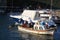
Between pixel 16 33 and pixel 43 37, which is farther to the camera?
pixel 16 33

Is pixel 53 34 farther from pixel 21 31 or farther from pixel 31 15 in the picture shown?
pixel 31 15

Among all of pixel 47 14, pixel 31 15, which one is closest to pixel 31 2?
pixel 47 14

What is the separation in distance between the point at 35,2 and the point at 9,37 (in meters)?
48.9

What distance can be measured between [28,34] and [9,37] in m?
3.08

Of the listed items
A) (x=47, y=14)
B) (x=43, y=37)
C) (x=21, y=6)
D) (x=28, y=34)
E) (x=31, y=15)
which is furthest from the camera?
(x=21, y=6)

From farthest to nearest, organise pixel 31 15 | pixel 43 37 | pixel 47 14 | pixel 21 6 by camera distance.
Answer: pixel 21 6 < pixel 47 14 < pixel 31 15 < pixel 43 37

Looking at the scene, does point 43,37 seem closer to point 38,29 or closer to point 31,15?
point 38,29

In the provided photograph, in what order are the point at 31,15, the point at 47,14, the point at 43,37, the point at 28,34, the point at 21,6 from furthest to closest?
the point at 21,6 < the point at 47,14 < the point at 31,15 < the point at 28,34 < the point at 43,37

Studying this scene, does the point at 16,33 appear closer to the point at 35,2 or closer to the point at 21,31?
the point at 21,31

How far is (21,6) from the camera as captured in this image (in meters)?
84.0

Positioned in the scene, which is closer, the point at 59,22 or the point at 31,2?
the point at 59,22

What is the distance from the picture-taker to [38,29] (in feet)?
127

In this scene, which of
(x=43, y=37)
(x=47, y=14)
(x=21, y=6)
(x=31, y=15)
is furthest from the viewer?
(x=21, y=6)

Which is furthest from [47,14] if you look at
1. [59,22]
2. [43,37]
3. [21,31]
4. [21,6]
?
[21,6]
